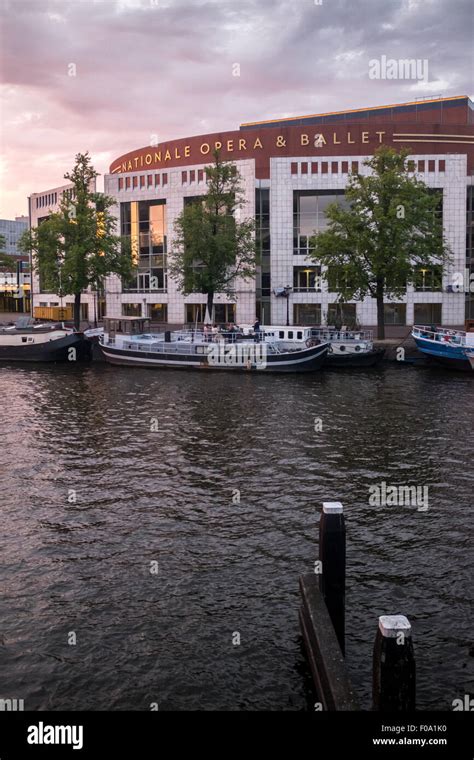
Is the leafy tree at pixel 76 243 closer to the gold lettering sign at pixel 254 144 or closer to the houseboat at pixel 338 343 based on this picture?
the gold lettering sign at pixel 254 144

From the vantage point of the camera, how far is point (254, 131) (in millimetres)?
93375

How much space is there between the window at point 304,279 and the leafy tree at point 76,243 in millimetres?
24137

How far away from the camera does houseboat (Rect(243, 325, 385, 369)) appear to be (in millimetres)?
53219

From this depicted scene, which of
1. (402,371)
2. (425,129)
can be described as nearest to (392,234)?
(402,371)

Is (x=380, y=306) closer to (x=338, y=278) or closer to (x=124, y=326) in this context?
(x=338, y=278)

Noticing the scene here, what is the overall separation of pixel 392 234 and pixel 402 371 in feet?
48.7

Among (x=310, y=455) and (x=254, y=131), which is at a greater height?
(x=254, y=131)

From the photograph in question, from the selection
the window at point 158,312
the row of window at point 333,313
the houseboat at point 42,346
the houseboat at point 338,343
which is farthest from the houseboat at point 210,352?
the window at point 158,312

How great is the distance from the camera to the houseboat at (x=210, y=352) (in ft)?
168

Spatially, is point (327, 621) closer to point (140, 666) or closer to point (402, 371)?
point (140, 666)

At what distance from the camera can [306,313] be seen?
3435 inches

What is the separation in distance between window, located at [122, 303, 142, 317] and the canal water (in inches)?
2434

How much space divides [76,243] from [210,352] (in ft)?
78.7

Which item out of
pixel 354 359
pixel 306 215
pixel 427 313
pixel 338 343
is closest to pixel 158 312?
pixel 306 215
